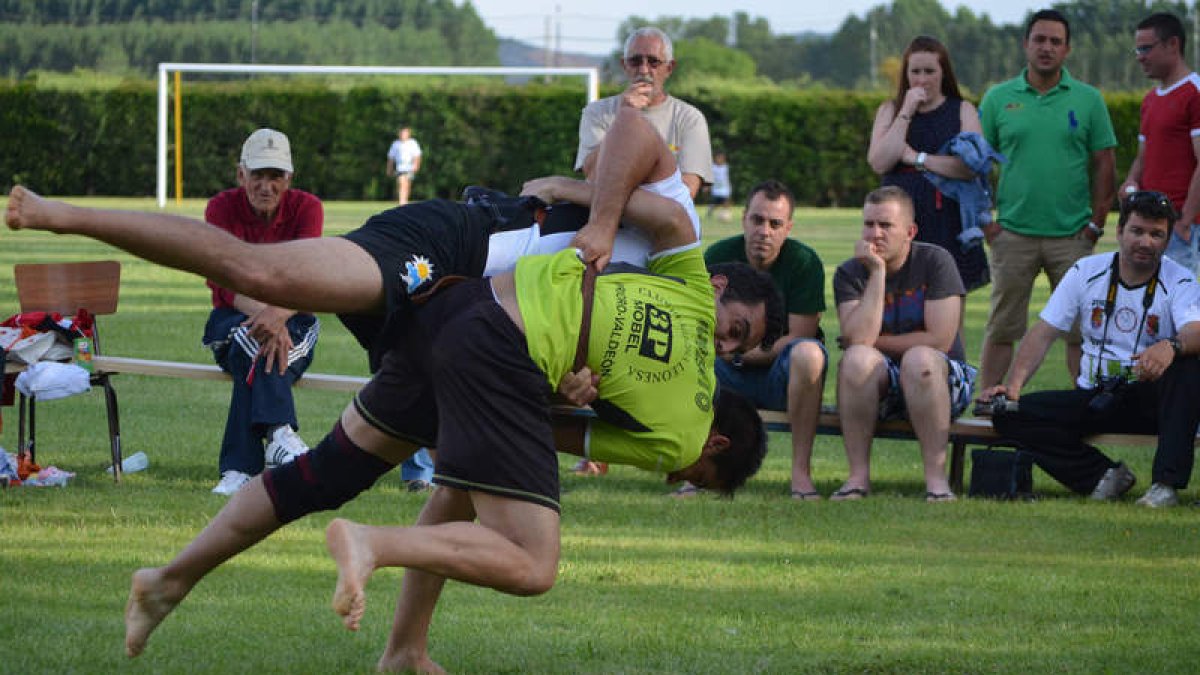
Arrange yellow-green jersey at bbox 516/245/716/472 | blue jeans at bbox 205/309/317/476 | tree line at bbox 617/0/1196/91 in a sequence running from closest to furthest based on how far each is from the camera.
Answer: yellow-green jersey at bbox 516/245/716/472 < blue jeans at bbox 205/309/317/476 < tree line at bbox 617/0/1196/91

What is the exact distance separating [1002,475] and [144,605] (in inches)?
179

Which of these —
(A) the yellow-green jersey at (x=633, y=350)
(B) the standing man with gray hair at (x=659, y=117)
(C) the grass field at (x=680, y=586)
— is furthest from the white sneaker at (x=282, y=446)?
(A) the yellow-green jersey at (x=633, y=350)

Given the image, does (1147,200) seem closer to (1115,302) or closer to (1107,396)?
(1115,302)

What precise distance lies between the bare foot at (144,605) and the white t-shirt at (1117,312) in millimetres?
4877

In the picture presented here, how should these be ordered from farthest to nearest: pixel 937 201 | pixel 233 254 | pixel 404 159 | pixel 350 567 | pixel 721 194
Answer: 1. pixel 404 159
2. pixel 721 194
3. pixel 937 201
4. pixel 233 254
5. pixel 350 567

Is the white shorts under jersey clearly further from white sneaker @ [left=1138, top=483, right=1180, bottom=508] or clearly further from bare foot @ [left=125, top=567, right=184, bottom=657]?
white sneaker @ [left=1138, top=483, right=1180, bottom=508]

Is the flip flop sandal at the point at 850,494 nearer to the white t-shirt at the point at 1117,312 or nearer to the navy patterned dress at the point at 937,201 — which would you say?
the white t-shirt at the point at 1117,312

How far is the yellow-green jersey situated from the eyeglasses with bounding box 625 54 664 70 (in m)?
4.13

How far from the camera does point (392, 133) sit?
132 feet

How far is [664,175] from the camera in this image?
481 cm

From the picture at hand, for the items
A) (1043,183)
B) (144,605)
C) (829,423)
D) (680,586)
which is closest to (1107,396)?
(829,423)

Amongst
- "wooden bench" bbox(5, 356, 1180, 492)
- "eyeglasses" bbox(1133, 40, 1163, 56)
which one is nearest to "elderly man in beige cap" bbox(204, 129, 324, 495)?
"wooden bench" bbox(5, 356, 1180, 492)

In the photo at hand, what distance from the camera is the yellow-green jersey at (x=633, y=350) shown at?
4230mm

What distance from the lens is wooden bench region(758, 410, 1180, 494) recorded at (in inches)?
309
